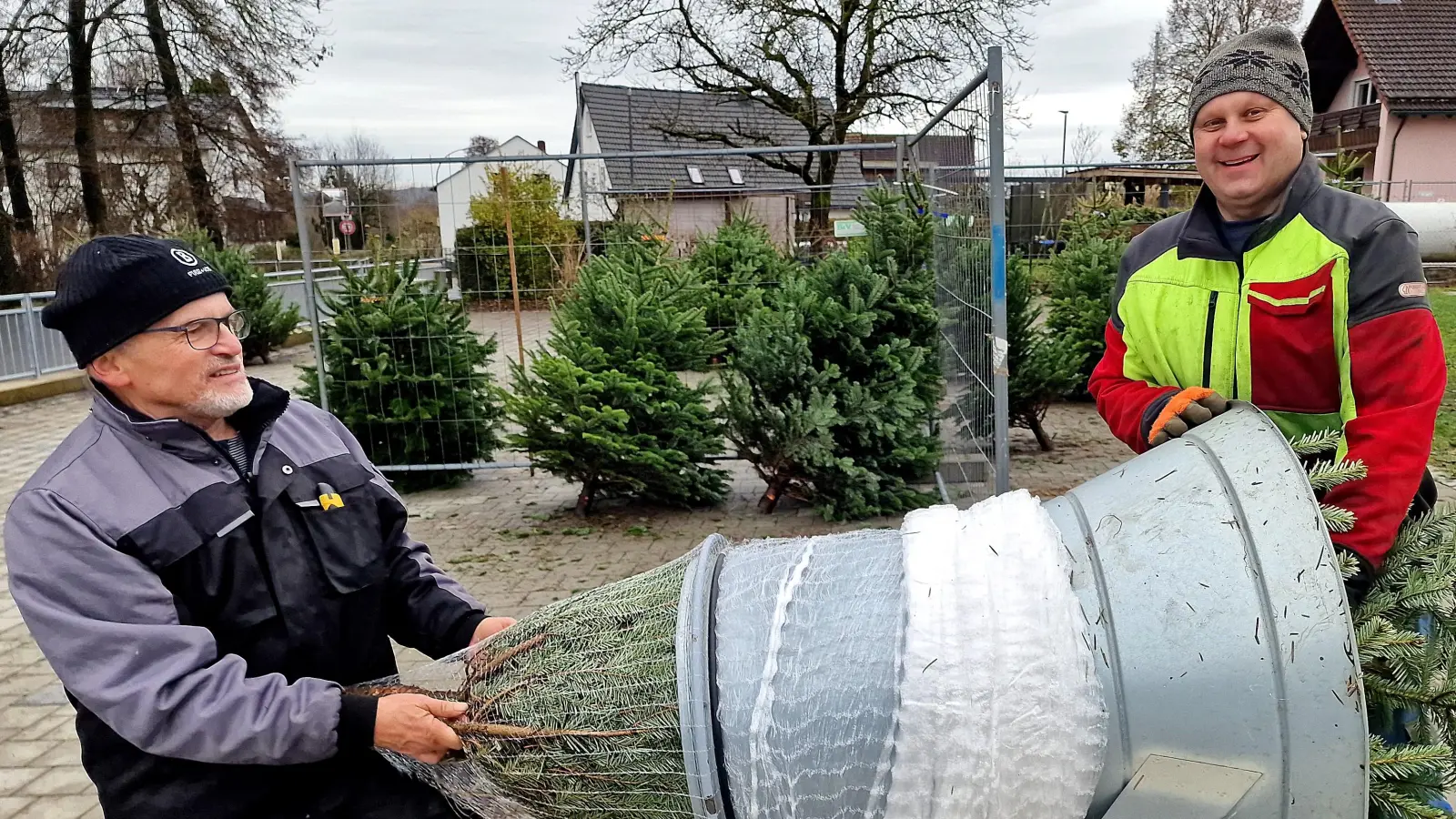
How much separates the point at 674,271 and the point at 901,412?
6.28ft

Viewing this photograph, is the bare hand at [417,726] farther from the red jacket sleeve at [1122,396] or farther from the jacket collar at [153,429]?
the red jacket sleeve at [1122,396]

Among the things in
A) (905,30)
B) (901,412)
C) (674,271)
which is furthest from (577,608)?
(905,30)

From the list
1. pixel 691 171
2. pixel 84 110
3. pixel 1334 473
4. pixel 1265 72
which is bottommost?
pixel 1334 473

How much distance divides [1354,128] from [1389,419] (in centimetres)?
2857

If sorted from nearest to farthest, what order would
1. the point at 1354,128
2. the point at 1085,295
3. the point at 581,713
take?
the point at 581,713 < the point at 1085,295 < the point at 1354,128

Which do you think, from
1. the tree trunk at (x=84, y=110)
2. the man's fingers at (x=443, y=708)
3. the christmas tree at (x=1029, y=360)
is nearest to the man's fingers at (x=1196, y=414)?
the man's fingers at (x=443, y=708)

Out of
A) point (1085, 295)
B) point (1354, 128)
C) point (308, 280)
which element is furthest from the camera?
point (1354, 128)

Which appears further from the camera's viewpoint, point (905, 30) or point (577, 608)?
point (905, 30)

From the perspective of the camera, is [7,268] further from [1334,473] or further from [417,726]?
[1334,473]

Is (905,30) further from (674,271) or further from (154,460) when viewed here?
(154,460)

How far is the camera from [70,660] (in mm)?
1586

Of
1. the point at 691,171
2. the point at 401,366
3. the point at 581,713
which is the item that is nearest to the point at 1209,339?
the point at 581,713

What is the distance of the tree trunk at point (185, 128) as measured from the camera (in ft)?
57.7

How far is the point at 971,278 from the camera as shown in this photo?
434 centimetres
